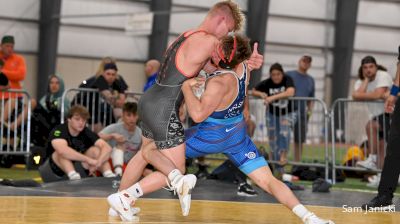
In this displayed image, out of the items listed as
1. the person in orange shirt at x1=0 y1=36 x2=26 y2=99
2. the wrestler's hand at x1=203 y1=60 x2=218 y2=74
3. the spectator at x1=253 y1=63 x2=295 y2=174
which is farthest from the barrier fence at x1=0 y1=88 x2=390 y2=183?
the wrestler's hand at x1=203 y1=60 x2=218 y2=74

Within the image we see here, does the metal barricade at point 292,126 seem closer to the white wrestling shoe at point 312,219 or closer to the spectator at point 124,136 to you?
the spectator at point 124,136

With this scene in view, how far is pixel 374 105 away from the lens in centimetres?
1199

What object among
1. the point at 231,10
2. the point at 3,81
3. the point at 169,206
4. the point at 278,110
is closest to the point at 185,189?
the point at 231,10

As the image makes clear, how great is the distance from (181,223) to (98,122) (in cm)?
673

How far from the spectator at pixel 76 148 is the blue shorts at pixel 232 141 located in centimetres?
420

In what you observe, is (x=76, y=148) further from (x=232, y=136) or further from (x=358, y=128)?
(x=358, y=128)

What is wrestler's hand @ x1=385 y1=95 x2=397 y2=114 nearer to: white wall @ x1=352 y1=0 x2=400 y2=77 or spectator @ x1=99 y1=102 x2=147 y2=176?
spectator @ x1=99 y1=102 x2=147 y2=176

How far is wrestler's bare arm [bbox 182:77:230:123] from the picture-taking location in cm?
610

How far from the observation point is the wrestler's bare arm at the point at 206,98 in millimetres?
6098

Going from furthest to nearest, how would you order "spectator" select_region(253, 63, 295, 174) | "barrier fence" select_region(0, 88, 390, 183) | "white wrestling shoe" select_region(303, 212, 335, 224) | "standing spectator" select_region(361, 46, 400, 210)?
1. "spectator" select_region(253, 63, 295, 174)
2. "barrier fence" select_region(0, 88, 390, 183)
3. "standing spectator" select_region(361, 46, 400, 210)
4. "white wrestling shoe" select_region(303, 212, 335, 224)

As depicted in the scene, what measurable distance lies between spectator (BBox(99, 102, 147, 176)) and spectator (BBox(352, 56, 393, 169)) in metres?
3.14

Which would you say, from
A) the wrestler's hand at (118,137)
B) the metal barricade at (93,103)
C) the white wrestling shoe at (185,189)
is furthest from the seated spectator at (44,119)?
the white wrestling shoe at (185,189)

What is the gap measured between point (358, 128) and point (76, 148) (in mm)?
4755

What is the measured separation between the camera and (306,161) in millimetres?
12898
